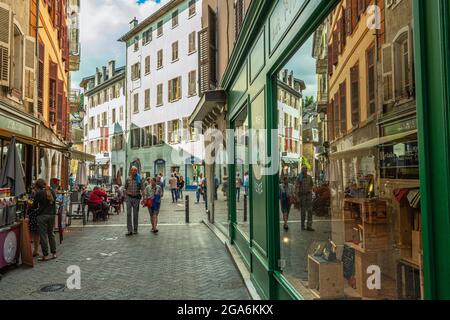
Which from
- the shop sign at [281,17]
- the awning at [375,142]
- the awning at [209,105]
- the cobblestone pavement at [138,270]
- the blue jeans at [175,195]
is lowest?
the cobblestone pavement at [138,270]

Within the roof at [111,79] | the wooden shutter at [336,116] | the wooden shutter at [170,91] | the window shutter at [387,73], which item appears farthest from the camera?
the roof at [111,79]

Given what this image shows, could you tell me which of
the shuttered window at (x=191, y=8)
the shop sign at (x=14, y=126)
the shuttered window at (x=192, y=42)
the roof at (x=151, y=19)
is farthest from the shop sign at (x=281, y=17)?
the roof at (x=151, y=19)

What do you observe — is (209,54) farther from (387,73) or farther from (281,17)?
(387,73)

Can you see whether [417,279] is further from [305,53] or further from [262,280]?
[262,280]

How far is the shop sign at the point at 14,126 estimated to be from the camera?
1158 cm

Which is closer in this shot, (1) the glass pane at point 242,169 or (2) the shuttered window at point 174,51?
(1) the glass pane at point 242,169

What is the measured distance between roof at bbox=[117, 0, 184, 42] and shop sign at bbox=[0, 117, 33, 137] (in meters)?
24.4

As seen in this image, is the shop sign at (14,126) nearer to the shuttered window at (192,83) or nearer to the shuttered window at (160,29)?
the shuttered window at (192,83)

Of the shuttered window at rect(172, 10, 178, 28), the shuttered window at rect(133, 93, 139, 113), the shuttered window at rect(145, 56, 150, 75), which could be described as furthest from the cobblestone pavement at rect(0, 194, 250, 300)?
the shuttered window at rect(133, 93, 139, 113)

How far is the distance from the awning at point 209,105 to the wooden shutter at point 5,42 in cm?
560

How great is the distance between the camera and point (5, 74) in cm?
1188

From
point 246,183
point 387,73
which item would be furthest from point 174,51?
point 387,73

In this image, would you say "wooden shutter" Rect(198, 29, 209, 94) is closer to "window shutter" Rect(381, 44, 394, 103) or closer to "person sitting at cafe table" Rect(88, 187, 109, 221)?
"person sitting at cafe table" Rect(88, 187, 109, 221)

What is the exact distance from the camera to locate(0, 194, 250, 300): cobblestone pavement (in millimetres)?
5848
